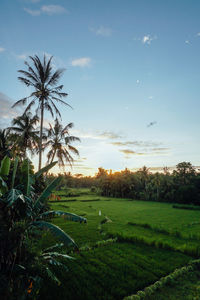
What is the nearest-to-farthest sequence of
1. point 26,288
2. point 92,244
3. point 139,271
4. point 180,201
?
1. point 26,288
2. point 139,271
3. point 92,244
4. point 180,201

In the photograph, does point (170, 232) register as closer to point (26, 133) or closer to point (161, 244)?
point (161, 244)

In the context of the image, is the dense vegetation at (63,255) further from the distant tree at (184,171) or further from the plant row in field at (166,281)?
the distant tree at (184,171)

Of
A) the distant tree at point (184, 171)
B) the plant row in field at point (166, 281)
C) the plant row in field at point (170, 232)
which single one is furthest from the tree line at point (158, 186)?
the plant row in field at point (166, 281)

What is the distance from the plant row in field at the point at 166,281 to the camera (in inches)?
205

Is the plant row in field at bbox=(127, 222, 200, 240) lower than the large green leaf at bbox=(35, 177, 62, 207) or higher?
lower

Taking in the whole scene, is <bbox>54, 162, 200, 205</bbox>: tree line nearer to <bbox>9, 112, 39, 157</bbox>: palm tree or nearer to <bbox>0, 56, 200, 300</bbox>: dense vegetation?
<bbox>9, 112, 39, 157</bbox>: palm tree

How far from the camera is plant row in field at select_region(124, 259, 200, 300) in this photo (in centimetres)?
521

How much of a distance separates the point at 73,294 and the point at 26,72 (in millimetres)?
13904

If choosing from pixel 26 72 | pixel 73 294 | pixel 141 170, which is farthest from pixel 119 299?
pixel 141 170

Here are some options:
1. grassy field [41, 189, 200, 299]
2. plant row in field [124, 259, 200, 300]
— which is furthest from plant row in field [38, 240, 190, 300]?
plant row in field [124, 259, 200, 300]

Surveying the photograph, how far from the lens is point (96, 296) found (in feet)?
16.4

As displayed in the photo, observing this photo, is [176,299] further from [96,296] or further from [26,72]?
[26,72]

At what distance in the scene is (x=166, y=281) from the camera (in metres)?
5.99

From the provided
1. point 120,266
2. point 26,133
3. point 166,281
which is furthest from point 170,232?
point 26,133
